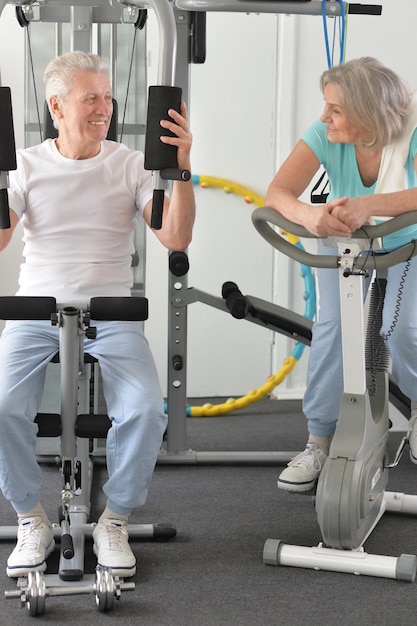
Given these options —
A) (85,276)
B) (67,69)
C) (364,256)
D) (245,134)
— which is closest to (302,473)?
(364,256)

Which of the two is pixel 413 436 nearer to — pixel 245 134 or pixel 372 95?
pixel 372 95

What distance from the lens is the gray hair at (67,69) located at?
2.80 metres

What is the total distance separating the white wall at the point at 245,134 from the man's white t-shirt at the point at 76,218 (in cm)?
189

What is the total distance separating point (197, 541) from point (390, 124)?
132 cm

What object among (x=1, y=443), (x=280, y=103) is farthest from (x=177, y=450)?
(x=280, y=103)

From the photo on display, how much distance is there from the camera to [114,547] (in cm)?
256

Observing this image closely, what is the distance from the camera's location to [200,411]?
14.9 ft

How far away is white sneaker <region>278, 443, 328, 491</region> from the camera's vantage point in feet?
9.98

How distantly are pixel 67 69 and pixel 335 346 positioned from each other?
1140mm

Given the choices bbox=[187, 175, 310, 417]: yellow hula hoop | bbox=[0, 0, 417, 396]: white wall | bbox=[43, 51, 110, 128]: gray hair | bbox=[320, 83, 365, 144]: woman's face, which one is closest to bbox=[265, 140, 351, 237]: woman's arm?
bbox=[320, 83, 365, 144]: woman's face

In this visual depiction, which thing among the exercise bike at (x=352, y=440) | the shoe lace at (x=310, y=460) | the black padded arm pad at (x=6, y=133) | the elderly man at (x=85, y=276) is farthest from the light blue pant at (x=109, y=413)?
the shoe lace at (x=310, y=460)

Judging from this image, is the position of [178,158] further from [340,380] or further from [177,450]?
[177,450]

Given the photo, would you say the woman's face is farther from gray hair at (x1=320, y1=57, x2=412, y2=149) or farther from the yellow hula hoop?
the yellow hula hoop

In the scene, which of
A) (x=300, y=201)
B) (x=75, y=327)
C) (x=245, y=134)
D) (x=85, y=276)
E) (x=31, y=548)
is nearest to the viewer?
(x=75, y=327)
